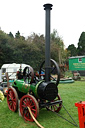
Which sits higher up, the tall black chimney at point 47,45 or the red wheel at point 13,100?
the tall black chimney at point 47,45

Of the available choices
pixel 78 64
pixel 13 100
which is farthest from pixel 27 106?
pixel 78 64

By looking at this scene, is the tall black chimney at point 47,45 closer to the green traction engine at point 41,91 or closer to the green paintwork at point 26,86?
the green traction engine at point 41,91

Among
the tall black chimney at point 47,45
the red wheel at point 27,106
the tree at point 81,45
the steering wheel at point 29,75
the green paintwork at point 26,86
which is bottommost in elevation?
the red wheel at point 27,106

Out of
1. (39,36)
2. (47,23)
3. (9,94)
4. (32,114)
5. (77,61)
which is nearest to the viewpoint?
(32,114)

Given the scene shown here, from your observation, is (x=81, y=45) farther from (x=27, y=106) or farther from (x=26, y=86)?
(x=27, y=106)

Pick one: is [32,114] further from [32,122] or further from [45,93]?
[45,93]

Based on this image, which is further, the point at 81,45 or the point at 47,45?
the point at 81,45

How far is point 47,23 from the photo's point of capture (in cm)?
460

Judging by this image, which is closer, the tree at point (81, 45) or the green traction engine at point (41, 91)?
the green traction engine at point (41, 91)

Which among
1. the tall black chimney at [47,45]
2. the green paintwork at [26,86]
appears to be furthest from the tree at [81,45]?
the tall black chimney at [47,45]

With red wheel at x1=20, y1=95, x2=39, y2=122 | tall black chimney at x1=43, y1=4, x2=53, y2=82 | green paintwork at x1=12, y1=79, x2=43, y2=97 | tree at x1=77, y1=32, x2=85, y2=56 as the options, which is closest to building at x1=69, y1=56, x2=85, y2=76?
green paintwork at x1=12, y1=79, x2=43, y2=97

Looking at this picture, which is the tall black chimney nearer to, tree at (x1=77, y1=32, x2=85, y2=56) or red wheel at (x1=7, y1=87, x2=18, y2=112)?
red wheel at (x1=7, y1=87, x2=18, y2=112)

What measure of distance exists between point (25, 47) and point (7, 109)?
17.5m

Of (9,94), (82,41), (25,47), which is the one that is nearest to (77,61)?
(25,47)
